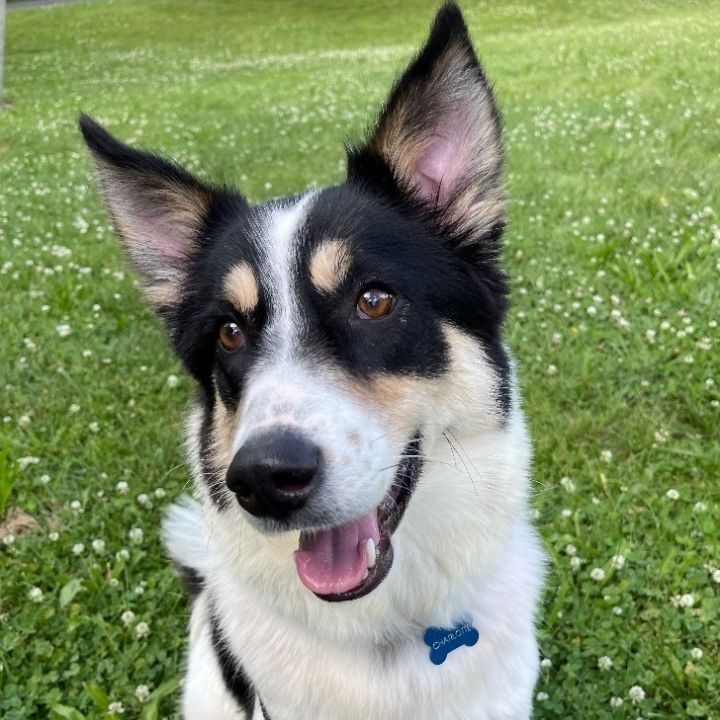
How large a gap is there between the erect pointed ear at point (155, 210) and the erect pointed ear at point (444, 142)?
0.67 metres

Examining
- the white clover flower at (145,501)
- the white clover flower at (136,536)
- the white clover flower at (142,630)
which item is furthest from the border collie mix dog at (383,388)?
the white clover flower at (145,501)

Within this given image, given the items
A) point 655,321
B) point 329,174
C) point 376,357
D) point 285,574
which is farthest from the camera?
point 329,174

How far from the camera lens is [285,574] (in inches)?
102

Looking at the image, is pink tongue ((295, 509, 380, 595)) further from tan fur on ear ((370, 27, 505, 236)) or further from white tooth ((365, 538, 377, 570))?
tan fur on ear ((370, 27, 505, 236))

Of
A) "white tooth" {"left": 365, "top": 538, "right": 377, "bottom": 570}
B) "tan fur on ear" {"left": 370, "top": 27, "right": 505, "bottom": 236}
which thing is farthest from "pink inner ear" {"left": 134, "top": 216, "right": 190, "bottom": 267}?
"white tooth" {"left": 365, "top": 538, "right": 377, "bottom": 570}

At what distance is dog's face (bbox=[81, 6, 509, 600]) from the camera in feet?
6.94

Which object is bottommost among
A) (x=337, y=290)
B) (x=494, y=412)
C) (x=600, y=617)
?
(x=600, y=617)

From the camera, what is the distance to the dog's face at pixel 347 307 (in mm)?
2115

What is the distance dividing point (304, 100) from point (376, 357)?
45.0ft

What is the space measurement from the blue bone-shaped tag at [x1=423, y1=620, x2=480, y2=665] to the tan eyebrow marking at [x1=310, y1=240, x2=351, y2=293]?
1321mm

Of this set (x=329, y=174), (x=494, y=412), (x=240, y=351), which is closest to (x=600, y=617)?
(x=494, y=412)

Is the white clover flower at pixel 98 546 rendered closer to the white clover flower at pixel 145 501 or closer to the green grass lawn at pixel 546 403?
the green grass lawn at pixel 546 403

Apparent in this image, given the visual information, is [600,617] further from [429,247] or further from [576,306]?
[576,306]

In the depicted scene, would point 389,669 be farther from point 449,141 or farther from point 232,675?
point 449,141
